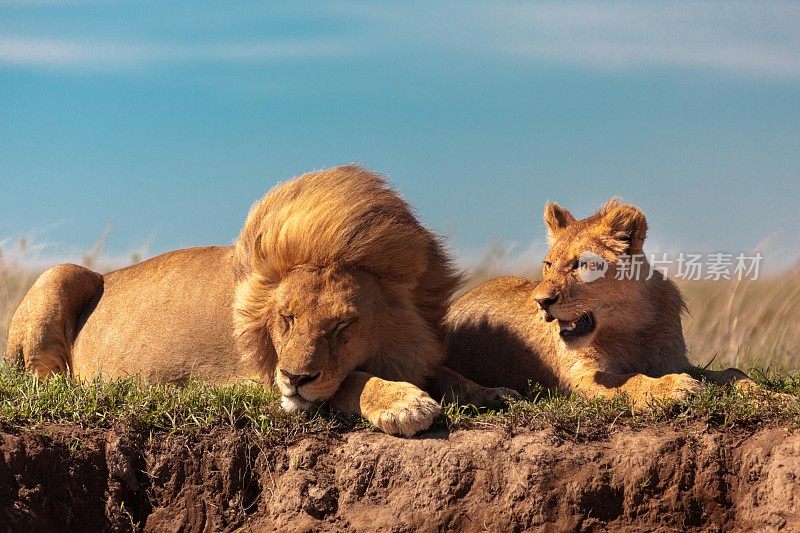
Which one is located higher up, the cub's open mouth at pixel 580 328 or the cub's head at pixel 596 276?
the cub's head at pixel 596 276

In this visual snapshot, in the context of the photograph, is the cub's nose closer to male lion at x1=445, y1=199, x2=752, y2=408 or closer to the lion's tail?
male lion at x1=445, y1=199, x2=752, y2=408

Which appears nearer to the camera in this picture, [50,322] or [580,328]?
[580,328]

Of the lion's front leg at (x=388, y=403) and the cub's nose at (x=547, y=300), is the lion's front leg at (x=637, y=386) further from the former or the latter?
the lion's front leg at (x=388, y=403)

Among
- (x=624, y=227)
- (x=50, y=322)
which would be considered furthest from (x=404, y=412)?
(x=50, y=322)

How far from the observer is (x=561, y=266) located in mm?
5652

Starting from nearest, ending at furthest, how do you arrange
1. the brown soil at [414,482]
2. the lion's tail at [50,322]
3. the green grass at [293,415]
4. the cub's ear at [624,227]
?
the brown soil at [414,482] < the green grass at [293,415] < the cub's ear at [624,227] < the lion's tail at [50,322]

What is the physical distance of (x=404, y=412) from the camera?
5230 mm

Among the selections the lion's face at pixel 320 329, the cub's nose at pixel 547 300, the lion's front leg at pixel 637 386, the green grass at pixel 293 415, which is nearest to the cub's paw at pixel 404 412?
the green grass at pixel 293 415

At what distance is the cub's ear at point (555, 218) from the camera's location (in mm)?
6094

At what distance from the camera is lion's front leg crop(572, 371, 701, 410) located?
547 centimetres

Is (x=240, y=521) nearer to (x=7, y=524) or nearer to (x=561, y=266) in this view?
(x=7, y=524)

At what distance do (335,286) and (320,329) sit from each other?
251 mm

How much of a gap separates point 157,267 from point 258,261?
1626mm

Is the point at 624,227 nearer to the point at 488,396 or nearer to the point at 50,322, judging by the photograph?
the point at 488,396
